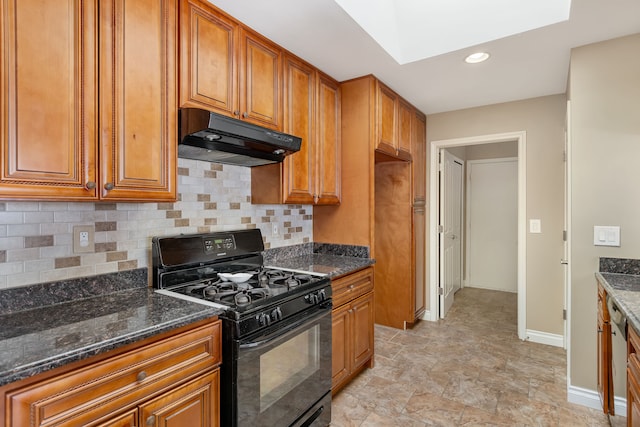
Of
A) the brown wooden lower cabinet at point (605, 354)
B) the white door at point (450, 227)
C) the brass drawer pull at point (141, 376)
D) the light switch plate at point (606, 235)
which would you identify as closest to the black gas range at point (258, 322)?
the brass drawer pull at point (141, 376)

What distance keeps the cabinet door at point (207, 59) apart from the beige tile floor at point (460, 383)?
202cm

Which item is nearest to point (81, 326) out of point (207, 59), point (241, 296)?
point (241, 296)

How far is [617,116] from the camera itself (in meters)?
2.02

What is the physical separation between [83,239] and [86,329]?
57 cm

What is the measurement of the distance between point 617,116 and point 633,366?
4.86 feet

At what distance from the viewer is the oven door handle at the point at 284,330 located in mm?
1465

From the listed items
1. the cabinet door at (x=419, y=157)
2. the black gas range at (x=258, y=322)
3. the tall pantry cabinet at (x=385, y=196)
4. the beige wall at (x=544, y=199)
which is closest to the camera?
the black gas range at (x=258, y=322)

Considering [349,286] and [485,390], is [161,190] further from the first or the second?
[485,390]

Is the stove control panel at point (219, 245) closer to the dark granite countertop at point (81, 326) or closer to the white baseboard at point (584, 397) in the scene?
the dark granite countertop at point (81, 326)

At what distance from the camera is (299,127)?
2381 millimetres

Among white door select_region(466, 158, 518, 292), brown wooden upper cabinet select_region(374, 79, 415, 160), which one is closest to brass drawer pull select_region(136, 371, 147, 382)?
brown wooden upper cabinet select_region(374, 79, 415, 160)

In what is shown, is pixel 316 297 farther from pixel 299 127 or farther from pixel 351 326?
pixel 299 127

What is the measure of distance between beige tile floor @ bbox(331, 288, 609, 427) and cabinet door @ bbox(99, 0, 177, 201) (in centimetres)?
177

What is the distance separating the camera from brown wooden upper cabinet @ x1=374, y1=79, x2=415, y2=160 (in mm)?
2776
